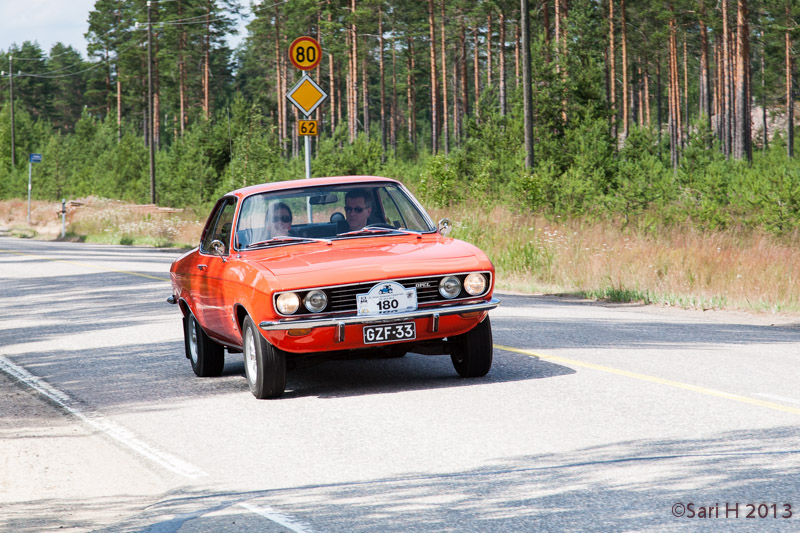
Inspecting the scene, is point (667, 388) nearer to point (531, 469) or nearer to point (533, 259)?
point (531, 469)

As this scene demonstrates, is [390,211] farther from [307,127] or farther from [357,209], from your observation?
[307,127]

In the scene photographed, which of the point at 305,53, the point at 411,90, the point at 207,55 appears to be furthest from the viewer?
the point at 411,90

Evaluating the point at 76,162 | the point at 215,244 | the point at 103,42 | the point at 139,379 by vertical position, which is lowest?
the point at 139,379

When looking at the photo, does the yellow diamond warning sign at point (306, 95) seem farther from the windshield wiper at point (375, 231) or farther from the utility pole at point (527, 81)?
the utility pole at point (527, 81)

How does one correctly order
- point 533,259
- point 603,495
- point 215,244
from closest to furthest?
point 603,495 < point 215,244 < point 533,259

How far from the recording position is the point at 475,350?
7.87m

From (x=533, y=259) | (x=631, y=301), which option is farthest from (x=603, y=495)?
(x=533, y=259)

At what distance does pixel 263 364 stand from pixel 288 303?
1.90 feet

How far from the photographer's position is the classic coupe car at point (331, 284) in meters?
7.19

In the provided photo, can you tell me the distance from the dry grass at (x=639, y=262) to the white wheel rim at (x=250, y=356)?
774 centimetres

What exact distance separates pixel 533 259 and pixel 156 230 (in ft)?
78.7

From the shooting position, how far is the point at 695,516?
14.0 ft

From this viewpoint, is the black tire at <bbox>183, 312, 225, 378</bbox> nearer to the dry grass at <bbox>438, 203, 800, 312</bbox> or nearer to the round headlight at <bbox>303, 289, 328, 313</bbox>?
the round headlight at <bbox>303, 289, 328, 313</bbox>

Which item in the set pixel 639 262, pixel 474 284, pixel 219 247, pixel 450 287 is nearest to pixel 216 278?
pixel 219 247
